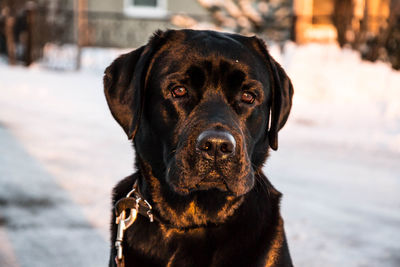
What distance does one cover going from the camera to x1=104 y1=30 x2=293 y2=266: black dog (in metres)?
2.85

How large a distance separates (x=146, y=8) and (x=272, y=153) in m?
16.1

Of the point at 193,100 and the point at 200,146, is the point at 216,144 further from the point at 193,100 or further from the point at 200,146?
the point at 193,100

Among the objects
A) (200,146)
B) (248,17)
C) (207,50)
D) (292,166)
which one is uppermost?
(207,50)

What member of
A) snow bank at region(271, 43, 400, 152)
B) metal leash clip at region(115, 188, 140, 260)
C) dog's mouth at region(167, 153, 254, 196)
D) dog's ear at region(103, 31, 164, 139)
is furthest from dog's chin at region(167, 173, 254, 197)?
snow bank at region(271, 43, 400, 152)

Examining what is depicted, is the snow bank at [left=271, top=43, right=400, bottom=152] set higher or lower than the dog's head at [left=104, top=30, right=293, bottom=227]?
lower

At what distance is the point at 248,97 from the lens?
3.10m

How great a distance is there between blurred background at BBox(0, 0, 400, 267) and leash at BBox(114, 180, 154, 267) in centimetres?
136

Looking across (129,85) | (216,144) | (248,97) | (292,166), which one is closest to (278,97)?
(248,97)

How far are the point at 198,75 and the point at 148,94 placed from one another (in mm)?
288

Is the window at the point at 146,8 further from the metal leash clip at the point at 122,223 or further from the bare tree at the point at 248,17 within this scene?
the metal leash clip at the point at 122,223

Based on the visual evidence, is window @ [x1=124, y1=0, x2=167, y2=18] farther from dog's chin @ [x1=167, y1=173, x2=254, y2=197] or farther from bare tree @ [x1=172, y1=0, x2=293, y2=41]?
dog's chin @ [x1=167, y1=173, x2=254, y2=197]

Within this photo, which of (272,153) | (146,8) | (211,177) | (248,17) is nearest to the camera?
(211,177)

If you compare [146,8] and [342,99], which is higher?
[146,8]

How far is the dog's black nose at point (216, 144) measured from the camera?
272 centimetres
